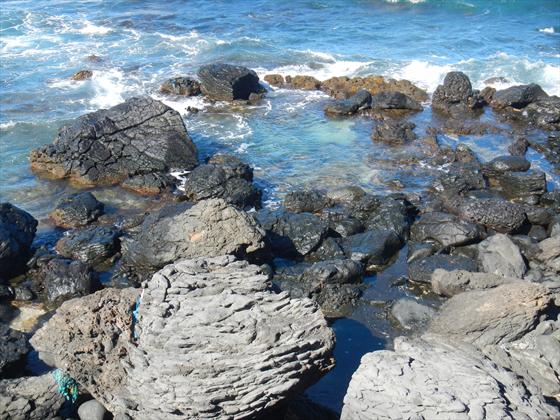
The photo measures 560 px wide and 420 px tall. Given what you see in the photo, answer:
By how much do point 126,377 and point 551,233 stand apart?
13874 mm

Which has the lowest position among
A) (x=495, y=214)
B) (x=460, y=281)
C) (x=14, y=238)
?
(x=495, y=214)

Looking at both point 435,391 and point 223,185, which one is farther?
point 223,185

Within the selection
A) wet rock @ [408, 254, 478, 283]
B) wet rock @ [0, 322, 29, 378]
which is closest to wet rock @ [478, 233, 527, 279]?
wet rock @ [408, 254, 478, 283]

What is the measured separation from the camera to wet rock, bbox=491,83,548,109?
96.1 feet

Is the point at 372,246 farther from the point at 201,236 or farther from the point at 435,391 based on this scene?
the point at 435,391

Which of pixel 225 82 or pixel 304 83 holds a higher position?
pixel 225 82

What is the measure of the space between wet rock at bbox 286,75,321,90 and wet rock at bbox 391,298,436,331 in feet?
65.5

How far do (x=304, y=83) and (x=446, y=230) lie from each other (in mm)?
17189

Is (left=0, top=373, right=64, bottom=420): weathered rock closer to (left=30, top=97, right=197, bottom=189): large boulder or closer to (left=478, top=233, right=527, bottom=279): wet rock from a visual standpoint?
(left=478, top=233, right=527, bottom=279): wet rock

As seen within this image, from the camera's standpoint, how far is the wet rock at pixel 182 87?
106 feet

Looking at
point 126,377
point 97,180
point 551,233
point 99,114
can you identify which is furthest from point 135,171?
point 551,233

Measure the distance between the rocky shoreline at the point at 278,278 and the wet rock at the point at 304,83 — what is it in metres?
3.62

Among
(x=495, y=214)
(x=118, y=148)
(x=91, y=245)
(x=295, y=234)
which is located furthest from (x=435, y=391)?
(x=118, y=148)

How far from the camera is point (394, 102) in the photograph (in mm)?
29875
